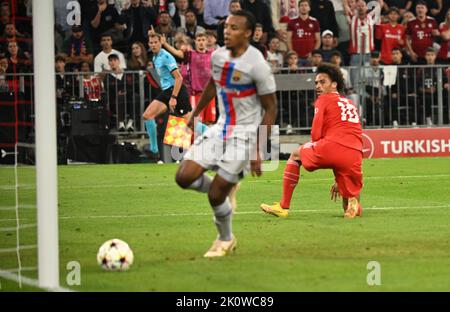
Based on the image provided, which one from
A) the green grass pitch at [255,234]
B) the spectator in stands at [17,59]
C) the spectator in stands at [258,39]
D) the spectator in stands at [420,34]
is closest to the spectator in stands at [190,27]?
the spectator in stands at [258,39]

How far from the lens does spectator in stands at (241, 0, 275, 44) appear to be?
26.7 metres

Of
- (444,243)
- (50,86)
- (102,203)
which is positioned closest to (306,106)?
(102,203)

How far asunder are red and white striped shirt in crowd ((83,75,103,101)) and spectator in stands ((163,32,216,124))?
5.62 ft

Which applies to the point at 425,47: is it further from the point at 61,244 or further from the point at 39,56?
the point at 39,56

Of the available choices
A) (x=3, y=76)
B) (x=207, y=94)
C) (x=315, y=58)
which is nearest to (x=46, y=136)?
(x=207, y=94)

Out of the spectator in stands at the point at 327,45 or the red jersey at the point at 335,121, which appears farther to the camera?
the spectator in stands at the point at 327,45

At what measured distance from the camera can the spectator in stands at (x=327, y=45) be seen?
2659 centimetres

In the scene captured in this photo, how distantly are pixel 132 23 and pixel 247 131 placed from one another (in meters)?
15.9

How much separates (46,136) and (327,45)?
18.2 metres

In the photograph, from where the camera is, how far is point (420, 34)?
27.5 meters

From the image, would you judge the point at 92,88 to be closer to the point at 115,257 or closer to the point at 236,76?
the point at 236,76

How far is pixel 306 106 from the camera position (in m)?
26.3

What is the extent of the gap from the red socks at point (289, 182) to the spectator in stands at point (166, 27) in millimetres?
11736

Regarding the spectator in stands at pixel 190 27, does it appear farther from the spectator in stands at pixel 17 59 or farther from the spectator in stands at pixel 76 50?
the spectator in stands at pixel 17 59
